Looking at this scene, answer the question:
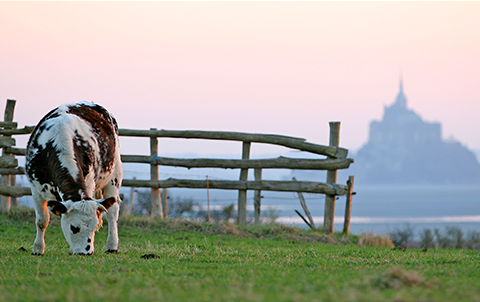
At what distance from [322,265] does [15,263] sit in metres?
3.51

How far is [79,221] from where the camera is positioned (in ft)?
21.0

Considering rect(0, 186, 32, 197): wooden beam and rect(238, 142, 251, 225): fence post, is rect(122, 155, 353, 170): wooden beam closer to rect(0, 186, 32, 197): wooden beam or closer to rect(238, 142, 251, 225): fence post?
rect(238, 142, 251, 225): fence post

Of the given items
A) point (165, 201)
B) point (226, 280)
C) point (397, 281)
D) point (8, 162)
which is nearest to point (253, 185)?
point (165, 201)

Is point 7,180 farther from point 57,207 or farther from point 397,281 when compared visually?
point 397,281

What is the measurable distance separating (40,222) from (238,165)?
6184 millimetres

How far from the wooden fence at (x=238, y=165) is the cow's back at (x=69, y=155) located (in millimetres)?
4863

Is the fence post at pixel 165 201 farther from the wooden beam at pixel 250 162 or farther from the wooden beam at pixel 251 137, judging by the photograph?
the wooden beam at pixel 251 137

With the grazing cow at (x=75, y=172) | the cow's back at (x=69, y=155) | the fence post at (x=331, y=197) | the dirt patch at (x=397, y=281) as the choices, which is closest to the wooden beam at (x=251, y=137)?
the fence post at (x=331, y=197)

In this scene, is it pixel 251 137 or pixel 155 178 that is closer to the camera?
pixel 251 137

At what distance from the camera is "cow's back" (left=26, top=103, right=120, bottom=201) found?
22.7 ft

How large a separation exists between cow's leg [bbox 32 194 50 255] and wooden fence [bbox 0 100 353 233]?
17.4ft

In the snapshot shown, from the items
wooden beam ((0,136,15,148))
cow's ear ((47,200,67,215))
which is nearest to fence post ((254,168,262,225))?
wooden beam ((0,136,15,148))

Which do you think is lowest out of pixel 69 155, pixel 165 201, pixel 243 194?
pixel 165 201

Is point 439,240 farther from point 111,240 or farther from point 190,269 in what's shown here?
point 190,269
